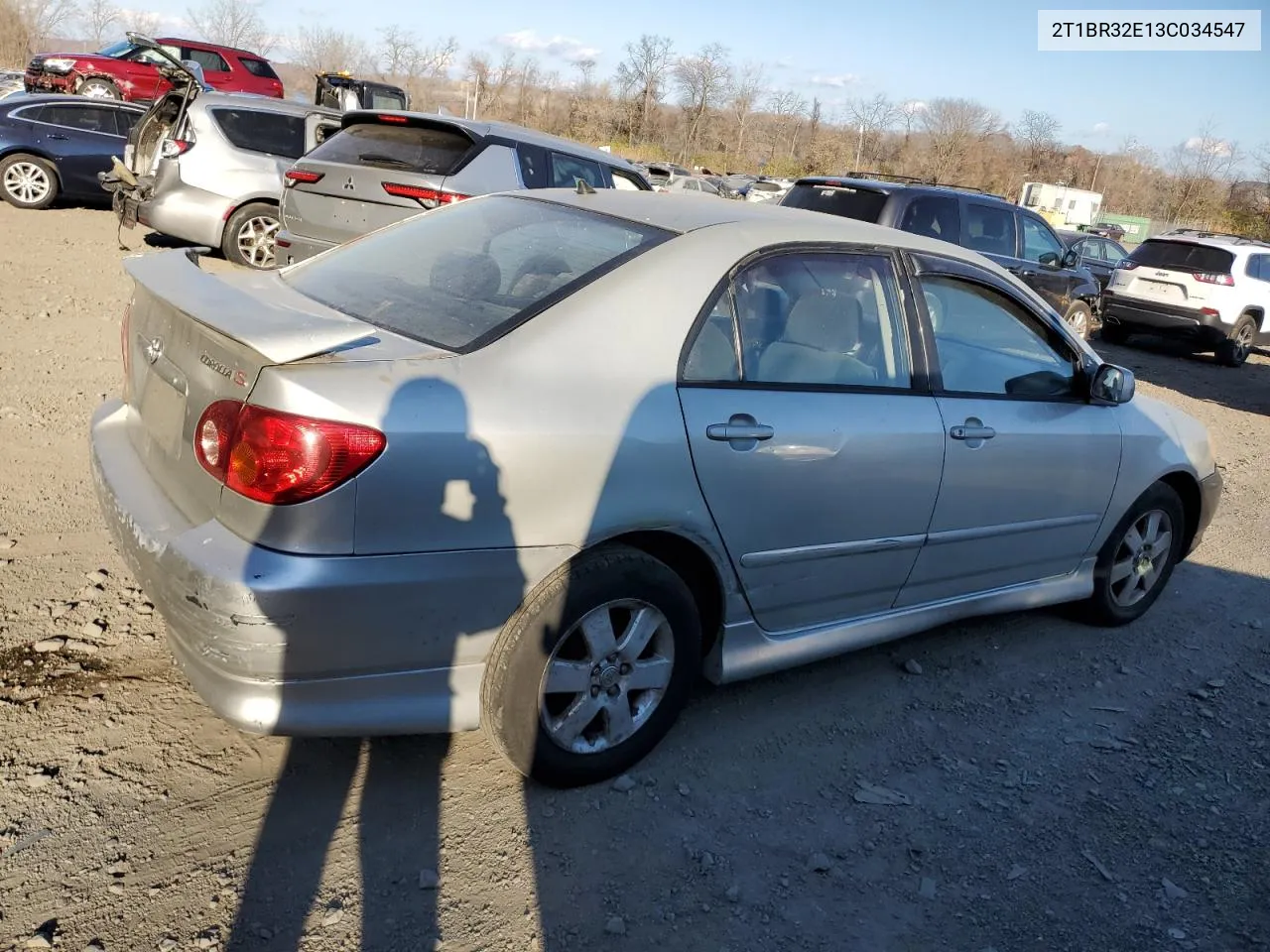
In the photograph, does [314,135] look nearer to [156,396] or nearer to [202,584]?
[156,396]

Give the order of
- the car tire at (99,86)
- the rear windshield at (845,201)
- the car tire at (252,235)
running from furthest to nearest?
1. the car tire at (99,86)
2. the car tire at (252,235)
3. the rear windshield at (845,201)

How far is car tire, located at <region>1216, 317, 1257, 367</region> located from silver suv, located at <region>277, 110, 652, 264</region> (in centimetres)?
1012

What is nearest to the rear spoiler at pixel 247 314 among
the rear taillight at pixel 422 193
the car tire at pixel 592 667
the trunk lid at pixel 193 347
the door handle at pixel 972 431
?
the trunk lid at pixel 193 347

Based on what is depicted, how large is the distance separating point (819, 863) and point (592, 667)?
32.1 inches

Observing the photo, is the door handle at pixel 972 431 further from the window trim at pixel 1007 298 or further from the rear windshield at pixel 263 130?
the rear windshield at pixel 263 130

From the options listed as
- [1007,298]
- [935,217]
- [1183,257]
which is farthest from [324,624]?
[1183,257]

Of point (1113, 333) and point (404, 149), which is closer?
point (404, 149)

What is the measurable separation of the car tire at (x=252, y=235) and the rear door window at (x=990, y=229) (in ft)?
22.2

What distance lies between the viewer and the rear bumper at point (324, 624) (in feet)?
7.98

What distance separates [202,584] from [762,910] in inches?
62.9

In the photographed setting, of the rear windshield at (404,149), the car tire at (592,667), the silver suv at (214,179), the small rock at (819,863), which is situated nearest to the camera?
the car tire at (592,667)

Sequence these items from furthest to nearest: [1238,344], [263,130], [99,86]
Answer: [99,86]
[1238,344]
[263,130]

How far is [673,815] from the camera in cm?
301

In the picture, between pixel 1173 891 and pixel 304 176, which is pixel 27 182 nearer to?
pixel 304 176
